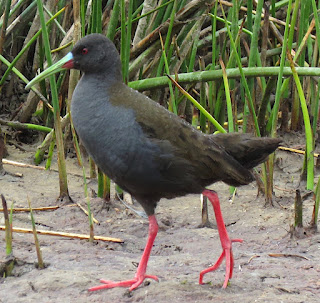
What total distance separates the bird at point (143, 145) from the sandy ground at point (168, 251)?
0.37 feet

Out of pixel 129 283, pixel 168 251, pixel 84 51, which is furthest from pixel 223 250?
pixel 84 51

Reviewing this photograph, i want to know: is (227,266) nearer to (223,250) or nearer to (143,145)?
(223,250)

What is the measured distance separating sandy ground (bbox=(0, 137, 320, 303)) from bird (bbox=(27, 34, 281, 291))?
4.4 inches

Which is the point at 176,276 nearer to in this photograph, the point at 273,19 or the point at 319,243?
the point at 319,243

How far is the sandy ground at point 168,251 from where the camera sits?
262cm

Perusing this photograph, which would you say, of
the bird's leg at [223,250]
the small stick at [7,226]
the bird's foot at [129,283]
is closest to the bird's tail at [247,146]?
the bird's leg at [223,250]

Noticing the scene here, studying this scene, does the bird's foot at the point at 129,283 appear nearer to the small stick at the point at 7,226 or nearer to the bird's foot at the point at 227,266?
→ the bird's foot at the point at 227,266

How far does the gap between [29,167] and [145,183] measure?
1948 millimetres

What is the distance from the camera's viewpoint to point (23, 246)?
3.21 m

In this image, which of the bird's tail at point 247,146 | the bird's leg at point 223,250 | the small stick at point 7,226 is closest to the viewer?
the small stick at point 7,226

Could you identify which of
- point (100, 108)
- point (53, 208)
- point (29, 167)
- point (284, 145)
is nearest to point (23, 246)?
point (53, 208)

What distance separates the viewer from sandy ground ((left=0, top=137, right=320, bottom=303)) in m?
2.62

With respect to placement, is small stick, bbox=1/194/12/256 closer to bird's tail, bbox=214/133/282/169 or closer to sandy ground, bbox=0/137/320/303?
sandy ground, bbox=0/137/320/303

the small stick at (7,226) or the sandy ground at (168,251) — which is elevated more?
the small stick at (7,226)
